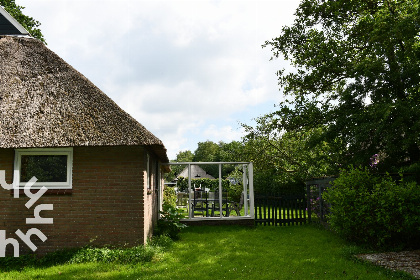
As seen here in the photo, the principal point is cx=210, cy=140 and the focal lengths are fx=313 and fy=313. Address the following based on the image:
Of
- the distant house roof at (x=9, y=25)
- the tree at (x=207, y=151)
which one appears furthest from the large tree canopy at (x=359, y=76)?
the tree at (x=207, y=151)

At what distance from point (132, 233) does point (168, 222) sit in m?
2.53

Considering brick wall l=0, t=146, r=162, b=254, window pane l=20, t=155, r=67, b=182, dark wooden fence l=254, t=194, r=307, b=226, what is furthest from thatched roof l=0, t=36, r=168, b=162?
dark wooden fence l=254, t=194, r=307, b=226

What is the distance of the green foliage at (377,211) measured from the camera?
748 cm

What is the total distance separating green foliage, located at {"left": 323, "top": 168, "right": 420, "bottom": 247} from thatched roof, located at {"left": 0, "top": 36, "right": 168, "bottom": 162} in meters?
5.09

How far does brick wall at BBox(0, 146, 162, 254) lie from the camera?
23.7 feet

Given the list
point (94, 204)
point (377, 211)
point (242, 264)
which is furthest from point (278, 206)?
point (94, 204)

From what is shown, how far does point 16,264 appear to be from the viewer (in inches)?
269

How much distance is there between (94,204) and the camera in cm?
733

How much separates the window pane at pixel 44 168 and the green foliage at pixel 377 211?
7053 mm

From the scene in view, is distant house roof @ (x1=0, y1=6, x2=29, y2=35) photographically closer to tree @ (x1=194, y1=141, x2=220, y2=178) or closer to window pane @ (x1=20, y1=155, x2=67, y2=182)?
window pane @ (x1=20, y1=155, x2=67, y2=182)

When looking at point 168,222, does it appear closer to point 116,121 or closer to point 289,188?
point 116,121

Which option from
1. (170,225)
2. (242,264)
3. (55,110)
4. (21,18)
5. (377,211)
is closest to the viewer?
(242,264)

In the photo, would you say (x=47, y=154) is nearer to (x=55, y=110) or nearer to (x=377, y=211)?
(x=55, y=110)

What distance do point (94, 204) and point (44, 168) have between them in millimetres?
1485
